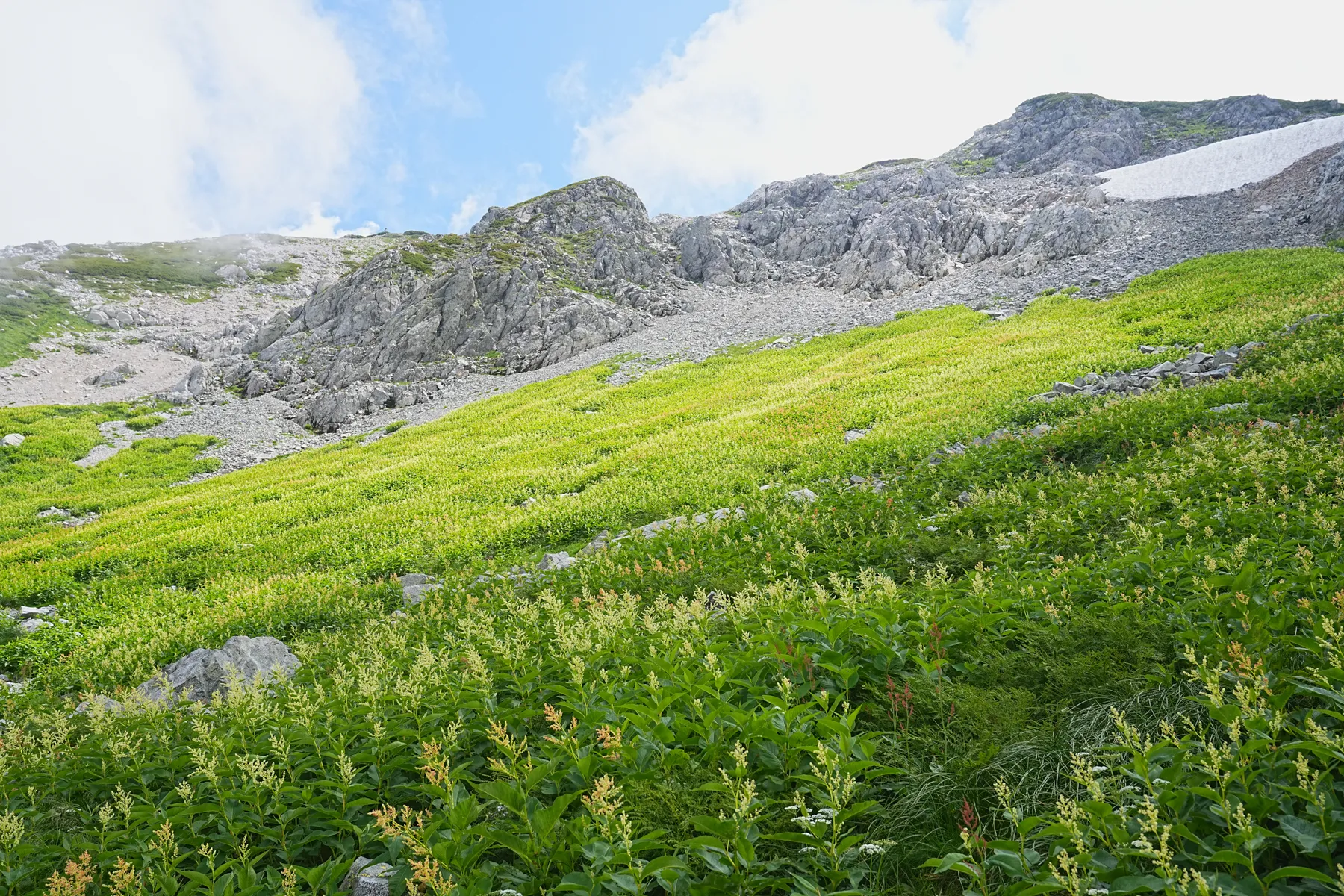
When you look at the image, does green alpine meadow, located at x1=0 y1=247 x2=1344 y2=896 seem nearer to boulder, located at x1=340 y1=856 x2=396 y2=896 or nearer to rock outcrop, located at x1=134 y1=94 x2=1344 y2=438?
boulder, located at x1=340 y1=856 x2=396 y2=896

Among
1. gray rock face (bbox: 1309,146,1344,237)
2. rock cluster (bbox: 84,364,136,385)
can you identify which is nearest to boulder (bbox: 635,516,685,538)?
gray rock face (bbox: 1309,146,1344,237)

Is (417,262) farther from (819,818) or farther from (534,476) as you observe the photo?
(819,818)

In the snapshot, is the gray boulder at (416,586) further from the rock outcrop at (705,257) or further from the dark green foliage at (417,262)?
the dark green foliage at (417,262)

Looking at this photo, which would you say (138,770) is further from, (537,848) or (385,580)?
(385,580)

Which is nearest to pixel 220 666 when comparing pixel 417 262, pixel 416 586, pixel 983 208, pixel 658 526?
pixel 416 586

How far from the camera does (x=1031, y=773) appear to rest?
3961 millimetres

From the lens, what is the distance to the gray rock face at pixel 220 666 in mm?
8305

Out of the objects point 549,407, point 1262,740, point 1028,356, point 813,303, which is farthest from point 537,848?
point 813,303

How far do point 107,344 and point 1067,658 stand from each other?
129422 mm

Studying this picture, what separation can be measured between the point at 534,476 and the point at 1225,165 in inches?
3723

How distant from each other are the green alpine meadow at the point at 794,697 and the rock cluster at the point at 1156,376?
1819 millimetres

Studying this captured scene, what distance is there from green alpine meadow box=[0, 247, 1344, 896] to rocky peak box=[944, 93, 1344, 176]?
388 ft

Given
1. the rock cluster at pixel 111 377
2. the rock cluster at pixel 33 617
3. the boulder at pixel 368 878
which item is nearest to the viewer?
the boulder at pixel 368 878

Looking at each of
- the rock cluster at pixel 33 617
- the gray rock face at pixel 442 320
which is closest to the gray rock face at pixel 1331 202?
the gray rock face at pixel 442 320
